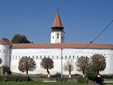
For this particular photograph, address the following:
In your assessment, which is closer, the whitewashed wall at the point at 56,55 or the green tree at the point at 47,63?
the green tree at the point at 47,63

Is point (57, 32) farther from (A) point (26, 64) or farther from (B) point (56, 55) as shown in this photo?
(A) point (26, 64)

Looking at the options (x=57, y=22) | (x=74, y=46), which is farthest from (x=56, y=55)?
(x=57, y=22)

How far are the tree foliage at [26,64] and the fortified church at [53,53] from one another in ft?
9.38

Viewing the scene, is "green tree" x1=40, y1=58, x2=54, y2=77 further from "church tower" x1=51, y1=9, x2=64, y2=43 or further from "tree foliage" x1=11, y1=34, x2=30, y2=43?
"tree foliage" x1=11, y1=34, x2=30, y2=43

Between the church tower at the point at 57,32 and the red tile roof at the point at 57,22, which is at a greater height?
the red tile roof at the point at 57,22

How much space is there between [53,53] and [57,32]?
69.4 ft

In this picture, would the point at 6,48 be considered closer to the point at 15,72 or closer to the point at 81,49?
the point at 15,72

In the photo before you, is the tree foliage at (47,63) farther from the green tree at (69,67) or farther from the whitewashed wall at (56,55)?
the green tree at (69,67)

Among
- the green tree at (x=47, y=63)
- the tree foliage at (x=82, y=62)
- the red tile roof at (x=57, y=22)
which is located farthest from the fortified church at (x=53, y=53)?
the red tile roof at (x=57, y=22)

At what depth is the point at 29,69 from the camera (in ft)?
296

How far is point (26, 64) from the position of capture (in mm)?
88562

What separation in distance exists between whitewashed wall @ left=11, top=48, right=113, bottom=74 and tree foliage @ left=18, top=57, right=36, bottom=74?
113 inches

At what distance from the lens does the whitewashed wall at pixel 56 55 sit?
304ft

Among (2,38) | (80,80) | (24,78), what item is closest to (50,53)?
(2,38)
